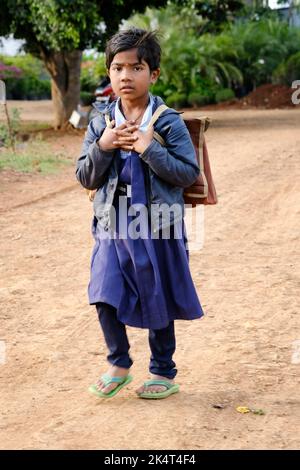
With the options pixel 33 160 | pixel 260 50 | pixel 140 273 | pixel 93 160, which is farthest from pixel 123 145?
pixel 260 50

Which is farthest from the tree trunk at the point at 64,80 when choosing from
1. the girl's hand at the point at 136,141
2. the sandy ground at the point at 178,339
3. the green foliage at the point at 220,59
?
the girl's hand at the point at 136,141

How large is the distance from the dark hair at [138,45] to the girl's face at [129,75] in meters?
0.02

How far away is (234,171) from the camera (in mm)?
11477

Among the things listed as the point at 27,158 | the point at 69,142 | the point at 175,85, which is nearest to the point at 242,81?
the point at 175,85

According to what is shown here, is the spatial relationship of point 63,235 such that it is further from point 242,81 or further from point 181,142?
point 242,81

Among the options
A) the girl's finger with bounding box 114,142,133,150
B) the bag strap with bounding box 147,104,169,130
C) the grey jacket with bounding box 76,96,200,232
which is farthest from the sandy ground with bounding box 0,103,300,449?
the bag strap with bounding box 147,104,169,130

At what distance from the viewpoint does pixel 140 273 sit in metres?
4.04

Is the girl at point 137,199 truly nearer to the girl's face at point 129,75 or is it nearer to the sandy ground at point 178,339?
the girl's face at point 129,75

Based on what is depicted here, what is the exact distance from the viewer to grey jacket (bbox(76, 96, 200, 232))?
3.93m

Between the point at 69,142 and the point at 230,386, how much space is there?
11886 mm

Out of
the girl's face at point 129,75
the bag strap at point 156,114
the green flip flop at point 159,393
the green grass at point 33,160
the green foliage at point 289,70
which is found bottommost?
the green grass at point 33,160

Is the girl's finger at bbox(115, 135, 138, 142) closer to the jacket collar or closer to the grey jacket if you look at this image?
the grey jacket

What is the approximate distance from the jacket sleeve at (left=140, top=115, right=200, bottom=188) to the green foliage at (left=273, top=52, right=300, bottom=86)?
21.3 meters

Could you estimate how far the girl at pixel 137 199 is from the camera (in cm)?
394
